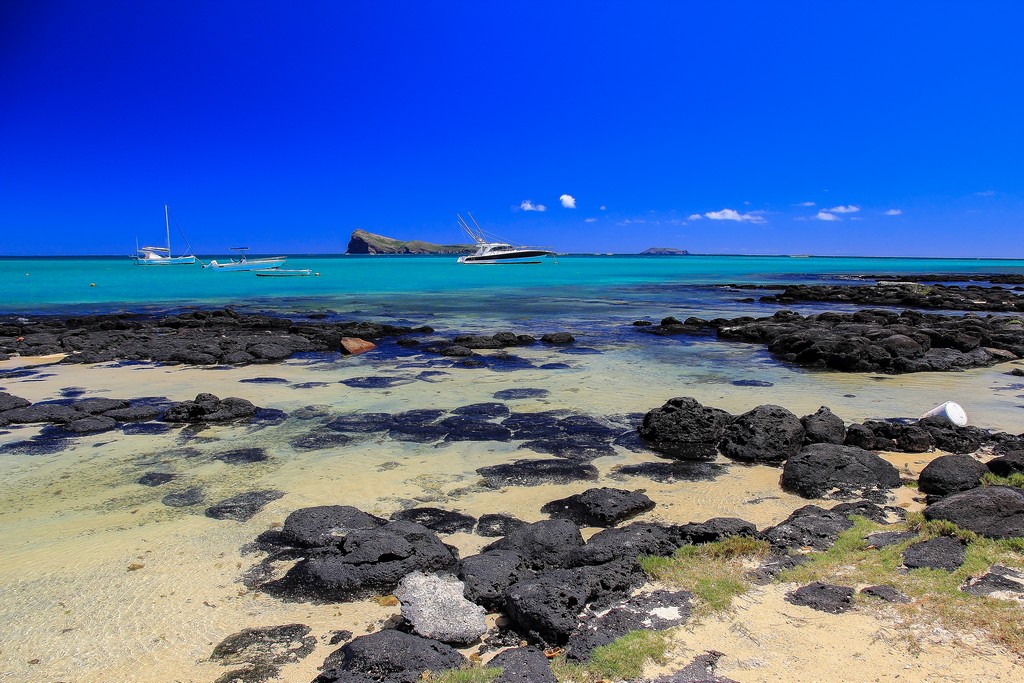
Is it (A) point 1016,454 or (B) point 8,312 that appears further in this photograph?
(B) point 8,312

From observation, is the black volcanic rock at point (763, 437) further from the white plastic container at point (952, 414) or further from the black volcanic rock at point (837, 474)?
the white plastic container at point (952, 414)

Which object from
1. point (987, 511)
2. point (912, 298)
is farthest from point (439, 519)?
point (912, 298)

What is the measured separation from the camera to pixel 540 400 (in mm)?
11562

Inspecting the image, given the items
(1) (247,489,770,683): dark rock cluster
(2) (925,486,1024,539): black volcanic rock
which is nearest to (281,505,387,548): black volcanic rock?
(1) (247,489,770,683): dark rock cluster

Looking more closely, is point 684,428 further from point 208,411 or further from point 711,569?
point 208,411

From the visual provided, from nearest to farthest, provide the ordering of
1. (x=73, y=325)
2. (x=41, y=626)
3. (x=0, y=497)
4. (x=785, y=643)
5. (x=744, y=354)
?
(x=785, y=643) → (x=41, y=626) → (x=0, y=497) → (x=744, y=354) → (x=73, y=325)

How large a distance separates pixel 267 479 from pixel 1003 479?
7.90 meters

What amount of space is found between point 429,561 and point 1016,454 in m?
6.36

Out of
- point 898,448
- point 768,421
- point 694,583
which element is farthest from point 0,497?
point 898,448

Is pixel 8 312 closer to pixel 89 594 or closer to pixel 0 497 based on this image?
pixel 0 497

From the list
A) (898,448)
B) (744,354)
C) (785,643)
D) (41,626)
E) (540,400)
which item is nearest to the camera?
(785,643)

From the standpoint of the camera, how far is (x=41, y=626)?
4480mm

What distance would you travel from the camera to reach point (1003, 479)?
6543mm

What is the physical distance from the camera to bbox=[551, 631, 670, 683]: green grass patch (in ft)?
11.9
